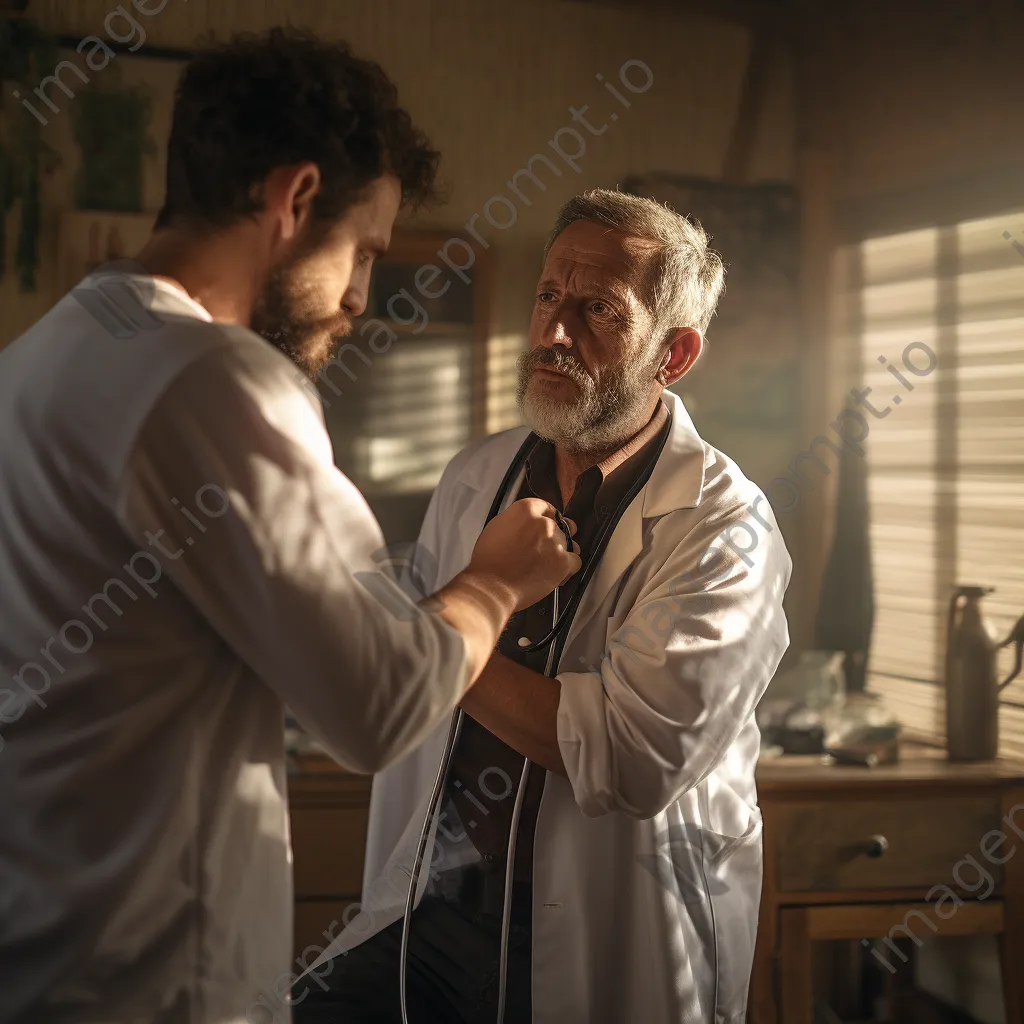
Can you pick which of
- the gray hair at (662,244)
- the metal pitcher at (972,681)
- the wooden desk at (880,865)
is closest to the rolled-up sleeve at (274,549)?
the gray hair at (662,244)

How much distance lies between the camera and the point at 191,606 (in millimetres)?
826

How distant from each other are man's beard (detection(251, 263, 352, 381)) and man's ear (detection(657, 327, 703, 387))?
0.76m

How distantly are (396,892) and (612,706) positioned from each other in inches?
20.8

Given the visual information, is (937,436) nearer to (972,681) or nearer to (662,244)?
(972,681)

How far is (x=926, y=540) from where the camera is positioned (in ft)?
7.81

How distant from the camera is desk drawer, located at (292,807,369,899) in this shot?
2.13 metres

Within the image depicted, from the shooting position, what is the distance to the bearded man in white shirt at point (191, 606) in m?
0.77

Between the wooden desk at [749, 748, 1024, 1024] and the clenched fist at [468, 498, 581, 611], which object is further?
the wooden desk at [749, 748, 1024, 1024]

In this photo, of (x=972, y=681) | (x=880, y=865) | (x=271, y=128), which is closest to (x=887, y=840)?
(x=880, y=865)

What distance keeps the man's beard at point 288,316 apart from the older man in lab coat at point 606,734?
51 centimetres

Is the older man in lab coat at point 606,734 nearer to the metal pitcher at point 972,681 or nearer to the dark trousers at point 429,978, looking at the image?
the dark trousers at point 429,978

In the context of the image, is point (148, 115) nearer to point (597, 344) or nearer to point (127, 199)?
point (127, 199)

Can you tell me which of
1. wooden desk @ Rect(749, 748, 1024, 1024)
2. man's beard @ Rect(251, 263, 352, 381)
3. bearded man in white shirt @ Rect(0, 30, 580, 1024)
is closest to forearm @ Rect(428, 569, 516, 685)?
bearded man in white shirt @ Rect(0, 30, 580, 1024)

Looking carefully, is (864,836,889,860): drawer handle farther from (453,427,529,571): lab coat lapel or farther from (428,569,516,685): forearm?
(428,569,516,685): forearm
